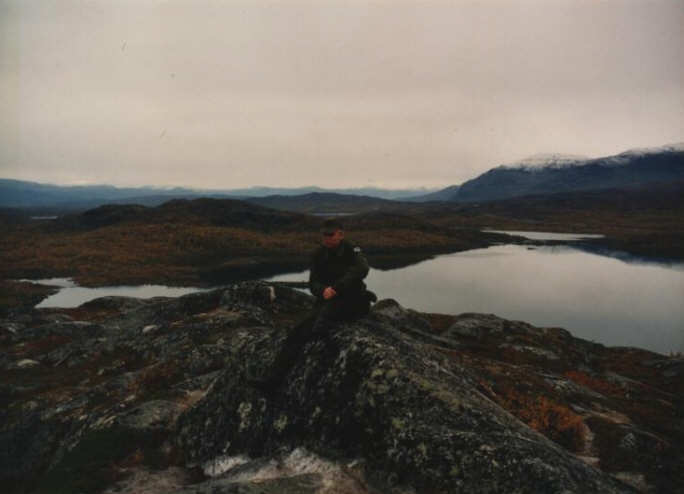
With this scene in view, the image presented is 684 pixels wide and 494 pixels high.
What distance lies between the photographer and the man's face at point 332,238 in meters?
11.4

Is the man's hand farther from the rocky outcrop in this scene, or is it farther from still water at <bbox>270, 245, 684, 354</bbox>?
still water at <bbox>270, 245, 684, 354</bbox>

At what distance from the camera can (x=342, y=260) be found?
11.8 meters

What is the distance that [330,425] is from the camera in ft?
35.6

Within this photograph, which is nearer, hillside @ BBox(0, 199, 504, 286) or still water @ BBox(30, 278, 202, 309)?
still water @ BBox(30, 278, 202, 309)

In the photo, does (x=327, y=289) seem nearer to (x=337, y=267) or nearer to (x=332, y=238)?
(x=337, y=267)

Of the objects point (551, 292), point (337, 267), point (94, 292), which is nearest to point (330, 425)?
point (337, 267)

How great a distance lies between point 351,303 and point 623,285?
111 m

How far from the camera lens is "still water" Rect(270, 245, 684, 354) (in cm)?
6931

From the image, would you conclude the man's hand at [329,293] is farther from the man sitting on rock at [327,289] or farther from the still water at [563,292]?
the still water at [563,292]

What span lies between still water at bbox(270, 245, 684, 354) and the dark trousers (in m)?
60.9

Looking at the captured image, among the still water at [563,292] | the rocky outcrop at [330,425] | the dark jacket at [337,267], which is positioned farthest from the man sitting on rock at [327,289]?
the still water at [563,292]

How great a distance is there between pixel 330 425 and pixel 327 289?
3.42 metres

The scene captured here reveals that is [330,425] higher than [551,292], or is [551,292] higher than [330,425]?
[330,425]

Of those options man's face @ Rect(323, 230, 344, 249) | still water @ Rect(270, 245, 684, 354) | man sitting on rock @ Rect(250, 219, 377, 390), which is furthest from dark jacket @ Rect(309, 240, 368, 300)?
still water @ Rect(270, 245, 684, 354)
